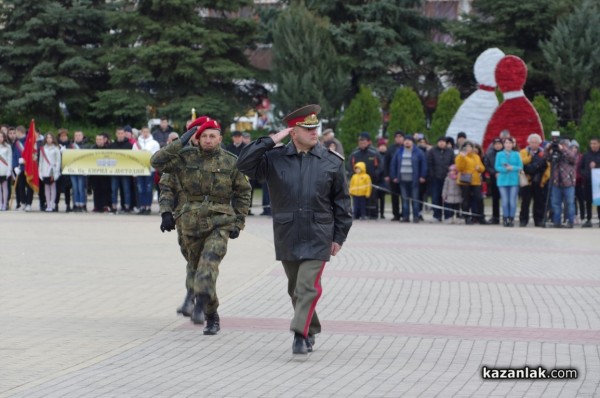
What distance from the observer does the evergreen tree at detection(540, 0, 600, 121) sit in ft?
132

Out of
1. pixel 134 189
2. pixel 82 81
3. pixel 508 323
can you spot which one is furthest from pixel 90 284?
pixel 82 81

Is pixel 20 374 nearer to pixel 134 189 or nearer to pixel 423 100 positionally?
pixel 134 189

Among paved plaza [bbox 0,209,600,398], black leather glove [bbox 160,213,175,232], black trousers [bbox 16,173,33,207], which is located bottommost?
paved plaza [bbox 0,209,600,398]

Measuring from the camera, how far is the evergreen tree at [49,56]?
41.8 metres

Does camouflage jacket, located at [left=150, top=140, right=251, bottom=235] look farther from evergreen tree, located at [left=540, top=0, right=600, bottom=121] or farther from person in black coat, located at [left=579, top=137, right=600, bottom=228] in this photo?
evergreen tree, located at [left=540, top=0, right=600, bottom=121]

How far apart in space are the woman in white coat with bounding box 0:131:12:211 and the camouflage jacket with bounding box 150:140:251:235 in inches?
676

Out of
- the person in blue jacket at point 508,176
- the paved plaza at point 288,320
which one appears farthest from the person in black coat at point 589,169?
the paved plaza at point 288,320

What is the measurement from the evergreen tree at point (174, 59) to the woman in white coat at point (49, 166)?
12426 millimetres

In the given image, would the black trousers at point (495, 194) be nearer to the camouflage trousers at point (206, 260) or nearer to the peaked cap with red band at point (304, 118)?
the camouflage trousers at point (206, 260)

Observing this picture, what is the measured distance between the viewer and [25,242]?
19.3 meters

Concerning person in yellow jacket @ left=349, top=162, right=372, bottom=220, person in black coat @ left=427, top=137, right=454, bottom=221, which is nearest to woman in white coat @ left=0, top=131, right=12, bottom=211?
person in yellow jacket @ left=349, top=162, right=372, bottom=220

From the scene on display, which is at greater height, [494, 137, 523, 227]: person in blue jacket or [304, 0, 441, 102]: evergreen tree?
[304, 0, 441, 102]: evergreen tree

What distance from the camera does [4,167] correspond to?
27594mm

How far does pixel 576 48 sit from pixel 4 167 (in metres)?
19.9
